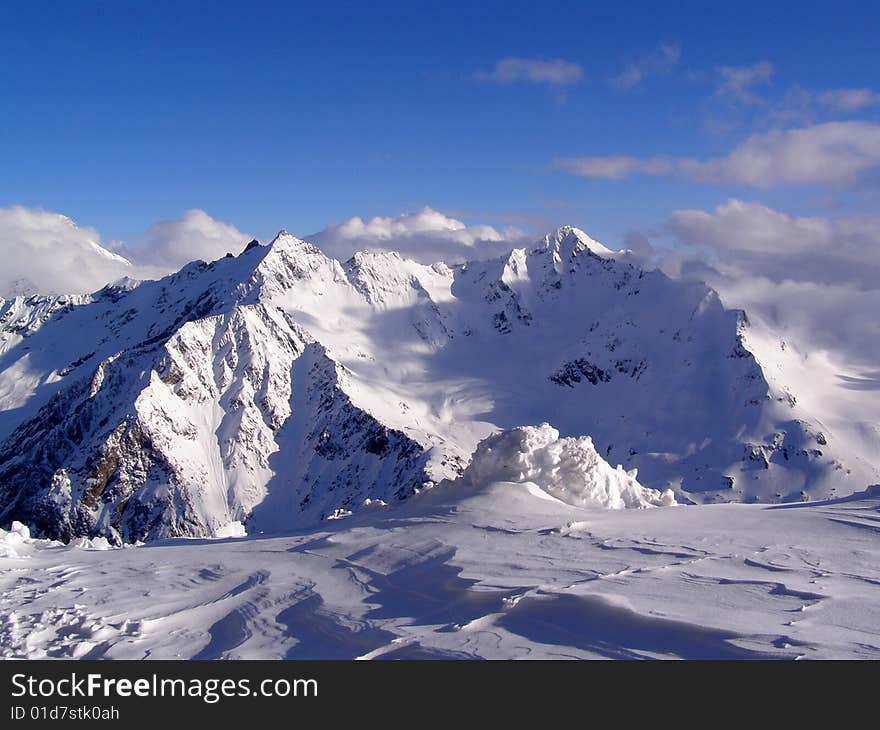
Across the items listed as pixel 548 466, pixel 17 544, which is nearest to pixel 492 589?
pixel 548 466

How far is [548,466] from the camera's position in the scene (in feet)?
108

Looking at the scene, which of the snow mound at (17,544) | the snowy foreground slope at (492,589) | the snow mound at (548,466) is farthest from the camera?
the snow mound at (548,466)

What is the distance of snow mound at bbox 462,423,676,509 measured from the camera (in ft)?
108

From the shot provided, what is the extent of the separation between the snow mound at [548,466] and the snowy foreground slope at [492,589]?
1557 mm

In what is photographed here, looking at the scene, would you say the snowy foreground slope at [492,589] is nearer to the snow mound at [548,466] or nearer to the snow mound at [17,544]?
the snow mound at [17,544]

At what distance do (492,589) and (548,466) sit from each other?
520 inches

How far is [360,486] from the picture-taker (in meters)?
161

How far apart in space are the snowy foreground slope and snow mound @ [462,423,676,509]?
156cm

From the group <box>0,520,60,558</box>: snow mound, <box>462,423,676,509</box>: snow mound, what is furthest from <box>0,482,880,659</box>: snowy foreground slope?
<box>462,423,676,509</box>: snow mound

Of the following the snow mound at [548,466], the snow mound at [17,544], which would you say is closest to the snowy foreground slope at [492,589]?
the snow mound at [17,544]

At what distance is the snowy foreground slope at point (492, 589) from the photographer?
17.2 m
